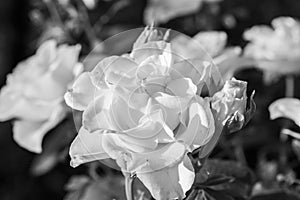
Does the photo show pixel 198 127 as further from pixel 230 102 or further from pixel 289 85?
pixel 289 85

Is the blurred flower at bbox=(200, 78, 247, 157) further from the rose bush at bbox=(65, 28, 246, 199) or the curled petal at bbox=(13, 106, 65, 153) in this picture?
the curled petal at bbox=(13, 106, 65, 153)

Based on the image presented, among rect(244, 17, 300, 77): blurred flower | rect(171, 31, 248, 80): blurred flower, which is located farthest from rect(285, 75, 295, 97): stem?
rect(171, 31, 248, 80): blurred flower

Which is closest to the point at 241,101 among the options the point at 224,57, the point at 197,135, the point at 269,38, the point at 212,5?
the point at 197,135

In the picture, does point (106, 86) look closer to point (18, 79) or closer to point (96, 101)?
point (96, 101)

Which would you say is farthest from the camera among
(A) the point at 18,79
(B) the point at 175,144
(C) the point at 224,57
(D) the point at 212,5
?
(D) the point at 212,5

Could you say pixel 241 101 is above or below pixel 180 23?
above

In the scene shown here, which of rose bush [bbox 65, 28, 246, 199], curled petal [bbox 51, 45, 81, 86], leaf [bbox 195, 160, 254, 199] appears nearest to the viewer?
rose bush [bbox 65, 28, 246, 199]

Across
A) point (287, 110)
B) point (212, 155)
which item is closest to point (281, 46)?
point (212, 155)
